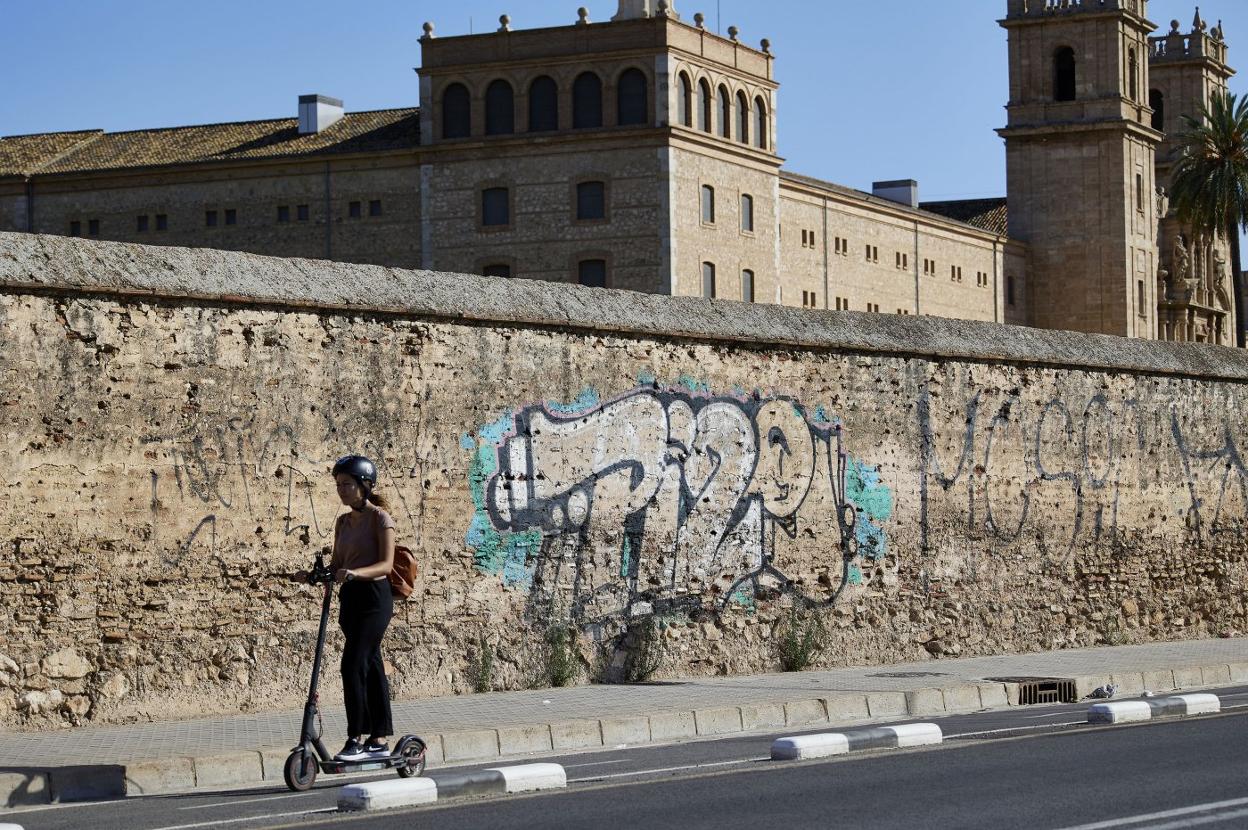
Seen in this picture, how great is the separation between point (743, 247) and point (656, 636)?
200 ft

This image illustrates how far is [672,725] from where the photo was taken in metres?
14.2

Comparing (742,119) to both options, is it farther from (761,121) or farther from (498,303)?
(498,303)

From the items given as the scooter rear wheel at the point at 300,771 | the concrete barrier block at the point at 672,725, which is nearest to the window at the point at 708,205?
the concrete barrier block at the point at 672,725

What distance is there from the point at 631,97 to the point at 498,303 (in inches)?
2337

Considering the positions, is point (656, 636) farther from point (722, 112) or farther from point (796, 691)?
point (722, 112)

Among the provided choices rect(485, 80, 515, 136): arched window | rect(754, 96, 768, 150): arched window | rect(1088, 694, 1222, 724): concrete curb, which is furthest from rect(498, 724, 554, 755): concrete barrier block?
rect(754, 96, 768, 150): arched window

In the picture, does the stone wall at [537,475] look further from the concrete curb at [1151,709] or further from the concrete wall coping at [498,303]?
the concrete curb at [1151,709]

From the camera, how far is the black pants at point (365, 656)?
11031 mm

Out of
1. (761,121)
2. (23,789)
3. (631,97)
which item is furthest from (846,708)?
(761,121)

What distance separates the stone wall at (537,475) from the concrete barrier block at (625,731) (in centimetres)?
216

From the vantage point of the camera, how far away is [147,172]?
7781 cm

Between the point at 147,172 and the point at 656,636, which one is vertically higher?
the point at 147,172

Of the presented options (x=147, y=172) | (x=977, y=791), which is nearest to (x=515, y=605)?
(x=977, y=791)

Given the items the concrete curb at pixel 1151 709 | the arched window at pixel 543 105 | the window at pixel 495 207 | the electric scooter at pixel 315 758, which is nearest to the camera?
the electric scooter at pixel 315 758
